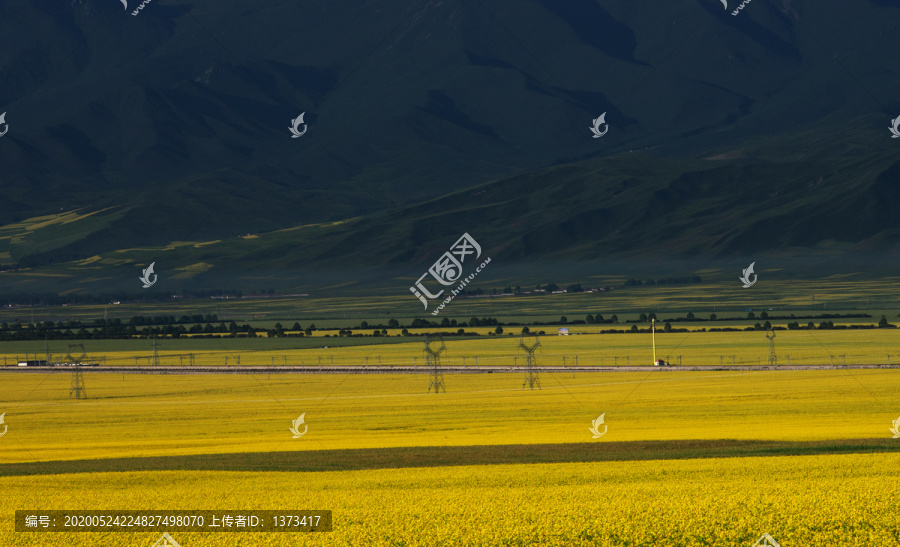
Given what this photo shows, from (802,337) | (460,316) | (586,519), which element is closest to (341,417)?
(586,519)

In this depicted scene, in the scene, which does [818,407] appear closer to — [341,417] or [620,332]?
[341,417]
